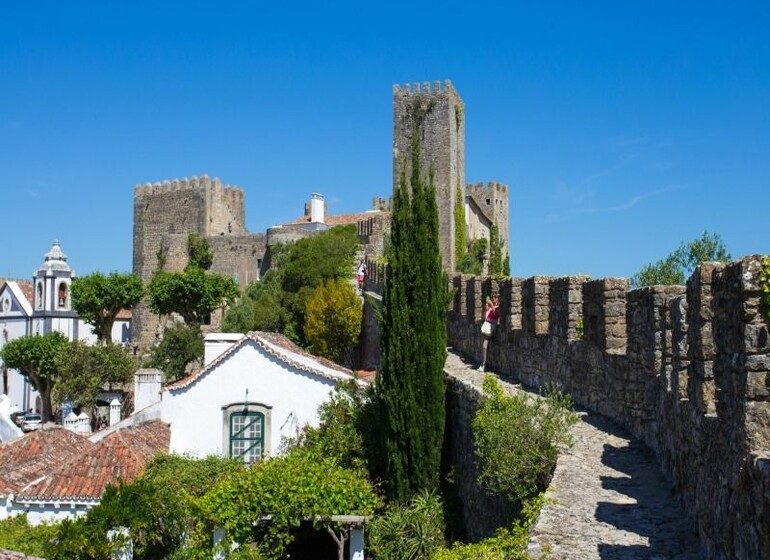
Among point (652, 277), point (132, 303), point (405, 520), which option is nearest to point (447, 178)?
point (132, 303)

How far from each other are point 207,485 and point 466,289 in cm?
684

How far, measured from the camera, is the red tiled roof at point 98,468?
655 inches

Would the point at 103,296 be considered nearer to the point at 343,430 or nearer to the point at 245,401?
the point at 245,401

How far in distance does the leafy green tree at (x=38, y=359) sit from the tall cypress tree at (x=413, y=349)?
36.3 meters

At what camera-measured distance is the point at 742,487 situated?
4.25 meters

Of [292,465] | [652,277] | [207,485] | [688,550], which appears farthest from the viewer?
[652,277]

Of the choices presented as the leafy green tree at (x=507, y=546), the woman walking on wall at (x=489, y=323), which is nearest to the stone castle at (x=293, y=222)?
the woman walking on wall at (x=489, y=323)

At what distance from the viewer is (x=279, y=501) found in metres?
13.2

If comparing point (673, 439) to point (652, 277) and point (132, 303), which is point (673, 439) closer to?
point (652, 277)

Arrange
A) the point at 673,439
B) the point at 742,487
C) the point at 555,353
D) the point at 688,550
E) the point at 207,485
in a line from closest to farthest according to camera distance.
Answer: the point at 742,487 < the point at 688,550 < the point at 673,439 < the point at 555,353 < the point at 207,485

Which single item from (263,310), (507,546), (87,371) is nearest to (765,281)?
(507,546)

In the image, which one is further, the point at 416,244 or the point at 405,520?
the point at 416,244

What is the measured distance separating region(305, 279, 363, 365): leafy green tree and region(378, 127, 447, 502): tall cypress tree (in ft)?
60.7

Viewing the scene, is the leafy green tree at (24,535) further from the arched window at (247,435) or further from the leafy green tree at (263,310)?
the leafy green tree at (263,310)
